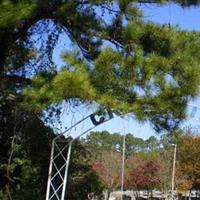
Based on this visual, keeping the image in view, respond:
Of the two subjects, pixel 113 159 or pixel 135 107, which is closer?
pixel 135 107

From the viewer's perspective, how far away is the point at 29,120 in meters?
Answer: 11.5

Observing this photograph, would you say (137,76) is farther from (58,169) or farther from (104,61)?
(58,169)

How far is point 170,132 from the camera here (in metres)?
10.3

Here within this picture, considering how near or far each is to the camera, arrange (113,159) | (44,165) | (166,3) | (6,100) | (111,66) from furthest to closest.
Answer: (113,159), (44,165), (6,100), (166,3), (111,66)

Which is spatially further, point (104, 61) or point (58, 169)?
point (58, 169)

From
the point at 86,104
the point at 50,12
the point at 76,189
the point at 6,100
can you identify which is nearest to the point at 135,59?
the point at 86,104

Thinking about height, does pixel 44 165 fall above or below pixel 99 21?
below

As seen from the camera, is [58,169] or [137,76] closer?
[137,76]

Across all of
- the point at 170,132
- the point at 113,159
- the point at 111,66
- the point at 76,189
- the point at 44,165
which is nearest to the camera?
the point at 111,66

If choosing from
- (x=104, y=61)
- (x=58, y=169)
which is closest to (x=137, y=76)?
(x=104, y=61)

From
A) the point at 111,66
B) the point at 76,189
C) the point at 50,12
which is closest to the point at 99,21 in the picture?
the point at 50,12

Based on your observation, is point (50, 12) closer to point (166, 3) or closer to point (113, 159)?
point (166, 3)

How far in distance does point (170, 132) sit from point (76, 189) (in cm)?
458

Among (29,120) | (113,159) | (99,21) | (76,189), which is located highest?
(113,159)
